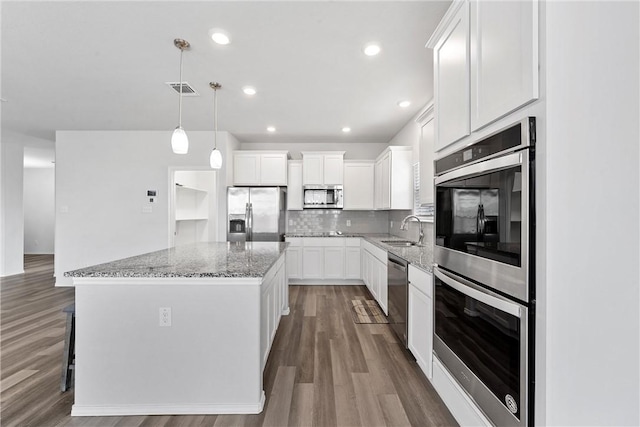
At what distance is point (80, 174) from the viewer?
4879 mm

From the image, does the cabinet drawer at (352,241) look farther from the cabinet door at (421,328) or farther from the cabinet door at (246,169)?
the cabinet door at (421,328)

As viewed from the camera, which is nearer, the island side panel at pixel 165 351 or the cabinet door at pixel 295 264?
the island side panel at pixel 165 351

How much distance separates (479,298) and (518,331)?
0.75 feet

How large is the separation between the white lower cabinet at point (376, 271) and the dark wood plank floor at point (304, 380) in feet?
1.29

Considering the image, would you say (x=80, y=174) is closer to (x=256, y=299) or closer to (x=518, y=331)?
(x=256, y=299)

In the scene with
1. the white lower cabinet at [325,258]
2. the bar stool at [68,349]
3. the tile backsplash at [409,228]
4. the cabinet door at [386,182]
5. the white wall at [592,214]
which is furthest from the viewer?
the white lower cabinet at [325,258]

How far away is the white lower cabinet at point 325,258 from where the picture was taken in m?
4.95

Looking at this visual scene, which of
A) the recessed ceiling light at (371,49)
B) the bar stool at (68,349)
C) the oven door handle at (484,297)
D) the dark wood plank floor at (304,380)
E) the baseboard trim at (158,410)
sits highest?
the recessed ceiling light at (371,49)

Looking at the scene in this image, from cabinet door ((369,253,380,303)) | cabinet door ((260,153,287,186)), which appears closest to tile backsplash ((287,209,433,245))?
cabinet door ((260,153,287,186))

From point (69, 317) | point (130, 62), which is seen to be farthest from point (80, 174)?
point (69, 317)

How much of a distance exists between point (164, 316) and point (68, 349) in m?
0.81

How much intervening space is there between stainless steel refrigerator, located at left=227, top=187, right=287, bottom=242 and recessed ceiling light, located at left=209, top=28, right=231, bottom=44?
269cm

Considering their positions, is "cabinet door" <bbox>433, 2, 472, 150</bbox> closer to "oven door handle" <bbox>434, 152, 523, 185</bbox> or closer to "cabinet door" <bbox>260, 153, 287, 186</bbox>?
"oven door handle" <bbox>434, 152, 523, 185</bbox>

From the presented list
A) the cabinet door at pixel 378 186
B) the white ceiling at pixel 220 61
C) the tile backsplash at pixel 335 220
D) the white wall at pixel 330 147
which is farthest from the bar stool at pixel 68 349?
the white wall at pixel 330 147
